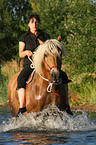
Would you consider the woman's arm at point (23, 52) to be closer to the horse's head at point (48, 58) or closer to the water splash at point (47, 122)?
the horse's head at point (48, 58)

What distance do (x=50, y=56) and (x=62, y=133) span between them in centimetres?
168

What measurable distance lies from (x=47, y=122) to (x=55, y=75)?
1179 mm

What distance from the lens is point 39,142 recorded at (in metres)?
6.25

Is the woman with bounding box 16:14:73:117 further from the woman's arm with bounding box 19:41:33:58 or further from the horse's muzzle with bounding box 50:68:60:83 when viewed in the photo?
the horse's muzzle with bounding box 50:68:60:83

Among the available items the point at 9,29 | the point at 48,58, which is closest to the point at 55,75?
the point at 48,58

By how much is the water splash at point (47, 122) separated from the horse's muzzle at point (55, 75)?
68 cm

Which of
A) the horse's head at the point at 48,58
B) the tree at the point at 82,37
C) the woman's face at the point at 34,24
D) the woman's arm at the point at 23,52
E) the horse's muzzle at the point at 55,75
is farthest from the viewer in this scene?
the tree at the point at 82,37

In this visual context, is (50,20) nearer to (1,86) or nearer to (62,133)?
(1,86)

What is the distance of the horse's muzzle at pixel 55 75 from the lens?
6617mm

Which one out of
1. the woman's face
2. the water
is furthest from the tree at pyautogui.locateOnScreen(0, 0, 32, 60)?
the water

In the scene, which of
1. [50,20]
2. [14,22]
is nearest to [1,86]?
[50,20]

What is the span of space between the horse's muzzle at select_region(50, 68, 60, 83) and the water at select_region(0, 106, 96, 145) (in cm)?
68

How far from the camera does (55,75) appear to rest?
6625 millimetres

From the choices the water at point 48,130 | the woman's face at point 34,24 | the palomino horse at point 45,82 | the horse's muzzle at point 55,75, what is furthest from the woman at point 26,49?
the horse's muzzle at point 55,75
